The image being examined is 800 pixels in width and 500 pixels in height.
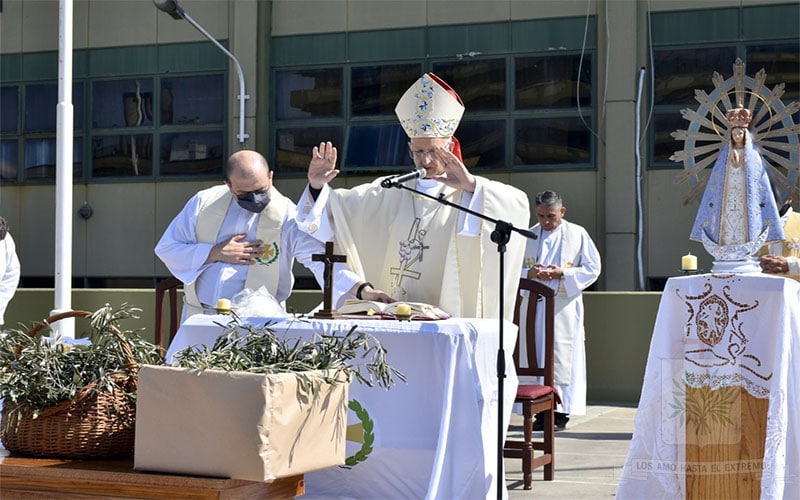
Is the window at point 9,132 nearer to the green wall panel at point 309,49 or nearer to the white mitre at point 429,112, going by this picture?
the green wall panel at point 309,49

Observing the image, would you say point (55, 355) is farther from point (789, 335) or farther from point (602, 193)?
point (602, 193)

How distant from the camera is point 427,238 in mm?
6055

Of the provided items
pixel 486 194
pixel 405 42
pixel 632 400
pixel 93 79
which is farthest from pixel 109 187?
pixel 486 194

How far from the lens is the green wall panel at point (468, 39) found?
515 inches

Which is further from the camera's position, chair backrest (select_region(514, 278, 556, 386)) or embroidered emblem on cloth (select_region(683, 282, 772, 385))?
chair backrest (select_region(514, 278, 556, 386))

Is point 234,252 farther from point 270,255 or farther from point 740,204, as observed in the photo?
point 740,204

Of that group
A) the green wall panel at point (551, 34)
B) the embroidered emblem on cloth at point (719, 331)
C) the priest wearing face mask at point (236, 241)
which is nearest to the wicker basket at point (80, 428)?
the embroidered emblem on cloth at point (719, 331)

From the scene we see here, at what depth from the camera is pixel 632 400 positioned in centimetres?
1077

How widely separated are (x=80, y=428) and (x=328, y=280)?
2.17 m

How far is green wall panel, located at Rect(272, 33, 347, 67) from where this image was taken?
1366cm

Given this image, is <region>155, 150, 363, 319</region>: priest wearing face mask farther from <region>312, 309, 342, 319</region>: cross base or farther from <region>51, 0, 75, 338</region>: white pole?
<region>51, 0, 75, 338</region>: white pole

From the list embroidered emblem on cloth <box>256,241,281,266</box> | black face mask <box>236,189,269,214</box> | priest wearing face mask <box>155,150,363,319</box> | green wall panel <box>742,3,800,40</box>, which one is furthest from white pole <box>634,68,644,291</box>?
black face mask <box>236,189,269,214</box>

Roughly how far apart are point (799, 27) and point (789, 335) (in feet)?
25.8

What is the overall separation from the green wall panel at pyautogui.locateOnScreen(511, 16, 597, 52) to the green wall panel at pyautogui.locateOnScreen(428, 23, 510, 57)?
141 mm
